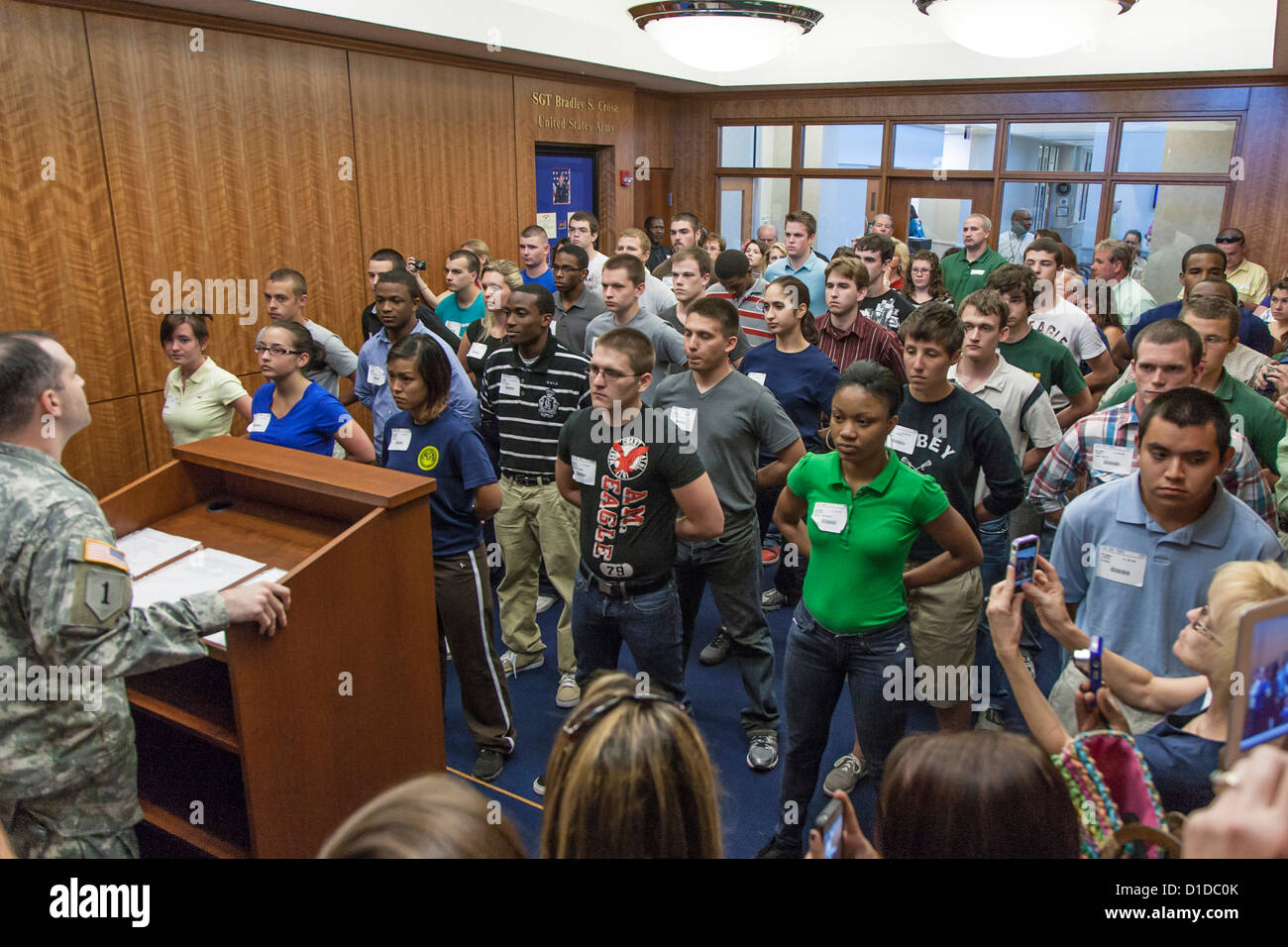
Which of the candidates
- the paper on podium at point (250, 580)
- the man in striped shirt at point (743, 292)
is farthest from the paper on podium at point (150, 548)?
the man in striped shirt at point (743, 292)

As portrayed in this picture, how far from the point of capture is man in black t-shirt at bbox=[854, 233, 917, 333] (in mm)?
5637

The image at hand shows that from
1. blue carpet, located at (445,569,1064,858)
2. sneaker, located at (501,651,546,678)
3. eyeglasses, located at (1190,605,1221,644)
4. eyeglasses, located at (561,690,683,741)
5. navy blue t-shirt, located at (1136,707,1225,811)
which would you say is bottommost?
blue carpet, located at (445,569,1064,858)

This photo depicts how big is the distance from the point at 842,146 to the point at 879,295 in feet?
17.8

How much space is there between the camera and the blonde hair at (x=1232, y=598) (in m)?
1.63

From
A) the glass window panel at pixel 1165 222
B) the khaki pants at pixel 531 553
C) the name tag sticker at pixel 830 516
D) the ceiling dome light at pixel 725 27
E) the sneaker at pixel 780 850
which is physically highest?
the ceiling dome light at pixel 725 27

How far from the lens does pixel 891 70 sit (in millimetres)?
9484

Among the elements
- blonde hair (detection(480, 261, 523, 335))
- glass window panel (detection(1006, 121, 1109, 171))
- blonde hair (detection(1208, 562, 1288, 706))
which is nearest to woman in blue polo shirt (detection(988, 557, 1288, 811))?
blonde hair (detection(1208, 562, 1288, 706))

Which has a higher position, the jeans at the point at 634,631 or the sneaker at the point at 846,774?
the jeans at the point at 634,631

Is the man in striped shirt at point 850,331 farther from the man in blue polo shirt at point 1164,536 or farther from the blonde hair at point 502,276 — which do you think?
the man in blue polo shirt at point 1164,536

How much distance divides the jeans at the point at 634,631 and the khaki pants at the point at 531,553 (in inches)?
32.0

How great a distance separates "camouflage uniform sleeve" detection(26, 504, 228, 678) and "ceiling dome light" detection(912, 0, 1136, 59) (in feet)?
14.0

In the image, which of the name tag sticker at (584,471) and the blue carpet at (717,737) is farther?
the blue carpet at (717,737)

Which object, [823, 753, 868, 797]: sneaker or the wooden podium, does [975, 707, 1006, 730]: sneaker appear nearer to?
[823, 753, 868, 797]: sneaker
